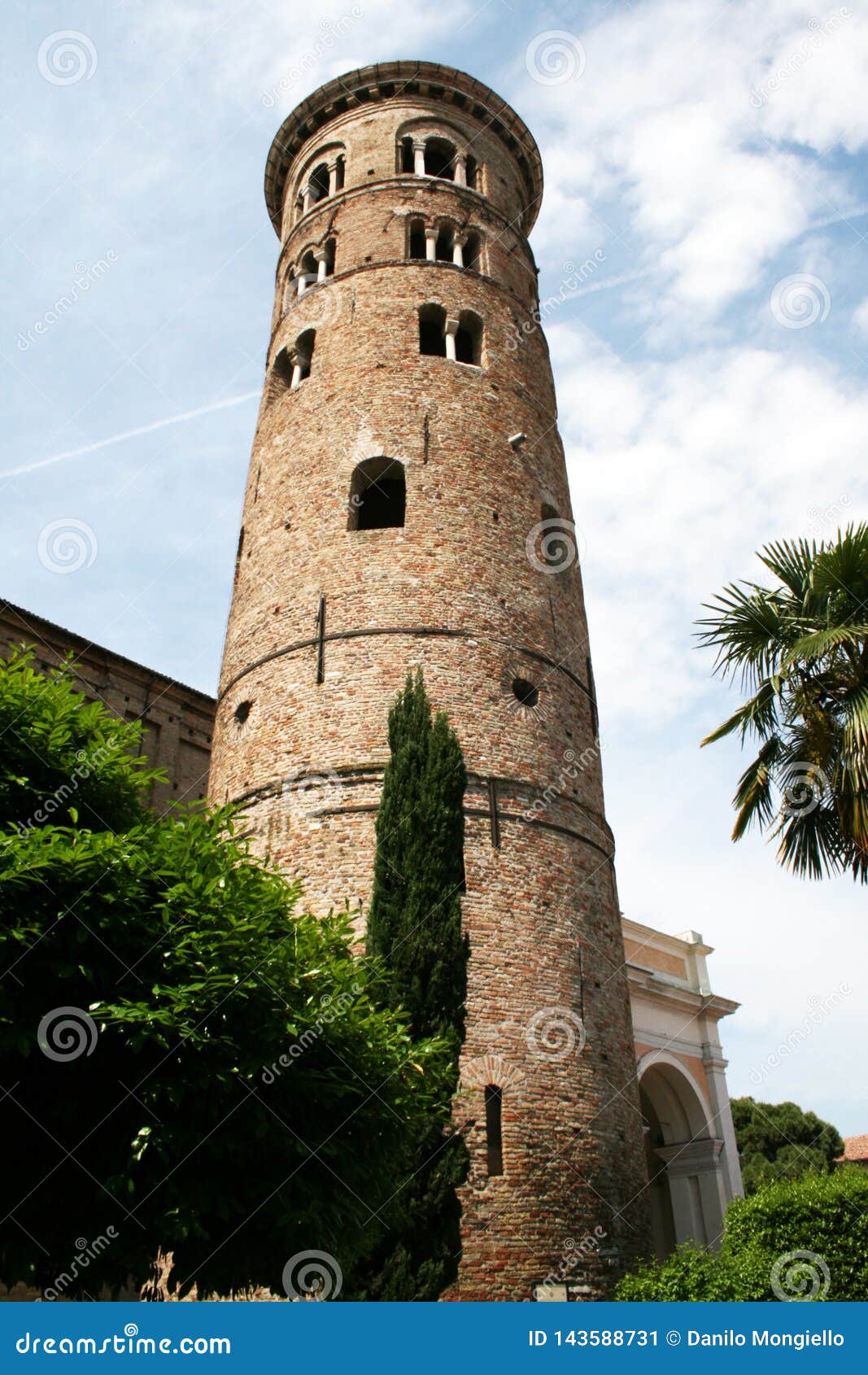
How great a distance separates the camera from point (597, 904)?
52.7 feet

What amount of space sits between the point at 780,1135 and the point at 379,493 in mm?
38047

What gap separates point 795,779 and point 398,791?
17.9 ft

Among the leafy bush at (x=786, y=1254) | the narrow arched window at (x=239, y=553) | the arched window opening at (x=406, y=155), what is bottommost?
the leafy bush at (x=786, y=1254)

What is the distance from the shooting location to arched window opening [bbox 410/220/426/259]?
2222cm

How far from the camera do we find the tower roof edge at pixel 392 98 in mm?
24891

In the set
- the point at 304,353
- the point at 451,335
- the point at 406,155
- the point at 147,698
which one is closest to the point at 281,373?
the point at 304,353

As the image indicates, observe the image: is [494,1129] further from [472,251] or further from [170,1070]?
[472,251]

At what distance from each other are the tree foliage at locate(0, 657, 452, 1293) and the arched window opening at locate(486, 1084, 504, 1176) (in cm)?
355

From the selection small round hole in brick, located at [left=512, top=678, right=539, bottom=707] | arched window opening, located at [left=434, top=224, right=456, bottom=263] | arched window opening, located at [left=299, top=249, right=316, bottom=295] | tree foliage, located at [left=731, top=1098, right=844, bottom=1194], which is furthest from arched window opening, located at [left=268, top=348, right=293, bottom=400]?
tree foliage, located at [left=731, top=1098, right=844, bottom=1194]

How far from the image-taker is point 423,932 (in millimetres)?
12797

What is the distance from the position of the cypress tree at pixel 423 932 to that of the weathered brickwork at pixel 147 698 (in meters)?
10.2

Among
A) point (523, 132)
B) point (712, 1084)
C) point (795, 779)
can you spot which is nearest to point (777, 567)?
point (795, 779)

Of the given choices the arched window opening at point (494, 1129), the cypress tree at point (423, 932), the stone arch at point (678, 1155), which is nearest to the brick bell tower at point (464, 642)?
the arched window opening at point (494, 1129)

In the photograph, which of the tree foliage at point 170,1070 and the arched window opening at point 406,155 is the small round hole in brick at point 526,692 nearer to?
the tree foliage at point 170,1070
